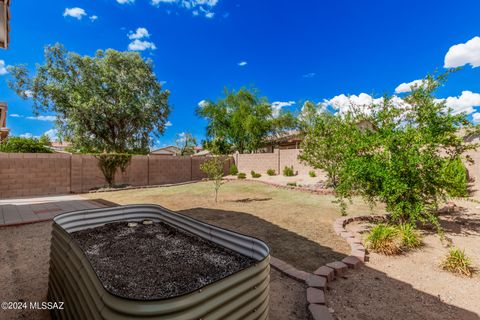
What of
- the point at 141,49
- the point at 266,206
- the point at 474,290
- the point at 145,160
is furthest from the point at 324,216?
the point at 141,49

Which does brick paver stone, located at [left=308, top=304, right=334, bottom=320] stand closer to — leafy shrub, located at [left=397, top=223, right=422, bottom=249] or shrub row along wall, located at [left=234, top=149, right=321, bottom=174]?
leafy shrub, located at [left=397, top=223, right=422, bottom=249]

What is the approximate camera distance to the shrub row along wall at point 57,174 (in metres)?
9.38

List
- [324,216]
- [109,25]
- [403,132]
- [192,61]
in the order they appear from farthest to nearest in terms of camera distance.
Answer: [192,61] → [109,25] → [324,216] → [403,132]

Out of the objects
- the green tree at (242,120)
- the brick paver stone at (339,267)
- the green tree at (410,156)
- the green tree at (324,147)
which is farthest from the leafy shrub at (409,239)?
the green tree at (242,120)

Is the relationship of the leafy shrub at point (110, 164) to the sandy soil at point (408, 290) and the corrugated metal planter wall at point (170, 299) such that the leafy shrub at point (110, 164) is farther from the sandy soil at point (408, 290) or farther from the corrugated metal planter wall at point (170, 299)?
the sandy soil at point (408, 290)

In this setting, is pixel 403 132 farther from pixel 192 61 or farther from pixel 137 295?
pixel 192 61

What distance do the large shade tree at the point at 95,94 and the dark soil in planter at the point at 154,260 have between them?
18.0 m

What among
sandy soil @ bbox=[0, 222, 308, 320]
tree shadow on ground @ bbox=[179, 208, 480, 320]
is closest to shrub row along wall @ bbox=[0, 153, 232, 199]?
sandy soil @ bbox=[0, 222, 308, 320]

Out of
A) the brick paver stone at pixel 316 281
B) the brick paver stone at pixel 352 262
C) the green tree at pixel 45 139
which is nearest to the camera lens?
the brick paver stone at pixel 316 281

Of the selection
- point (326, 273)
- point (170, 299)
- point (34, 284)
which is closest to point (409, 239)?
point (326, 273)

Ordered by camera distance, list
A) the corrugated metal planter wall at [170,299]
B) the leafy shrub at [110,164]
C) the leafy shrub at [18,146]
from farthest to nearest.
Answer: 1. the leafy shrub at [110,164]
2. the leafy shrub at [18,146]
3. the corrugated metal planter wall at [170,299]

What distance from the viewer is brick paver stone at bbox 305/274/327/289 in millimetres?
2660

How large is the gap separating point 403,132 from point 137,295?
5290 mm

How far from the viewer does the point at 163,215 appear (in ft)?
9.25
